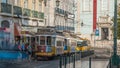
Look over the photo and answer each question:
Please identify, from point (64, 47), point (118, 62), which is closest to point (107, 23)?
point (64, 47)

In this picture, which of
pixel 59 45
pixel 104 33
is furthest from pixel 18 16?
pixel 104 33

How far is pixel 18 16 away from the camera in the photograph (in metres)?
50.2

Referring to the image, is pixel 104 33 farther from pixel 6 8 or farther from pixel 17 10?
pixel 6 8

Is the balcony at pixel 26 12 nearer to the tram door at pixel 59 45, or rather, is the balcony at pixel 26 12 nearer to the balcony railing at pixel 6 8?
the balcony railing at pixel 6 8

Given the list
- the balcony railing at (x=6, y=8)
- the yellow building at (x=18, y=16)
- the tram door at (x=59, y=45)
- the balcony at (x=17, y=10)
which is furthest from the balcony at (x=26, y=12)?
the tram door at (x=59, y=45)

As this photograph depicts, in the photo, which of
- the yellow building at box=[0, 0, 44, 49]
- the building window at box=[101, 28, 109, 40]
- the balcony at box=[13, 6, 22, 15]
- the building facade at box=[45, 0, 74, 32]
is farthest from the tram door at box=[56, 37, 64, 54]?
the building window at box=[101, 28, 109, 40]

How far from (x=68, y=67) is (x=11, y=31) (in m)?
20.6

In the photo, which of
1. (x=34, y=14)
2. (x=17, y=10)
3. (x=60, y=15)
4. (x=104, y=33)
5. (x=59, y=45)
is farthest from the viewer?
(x=104, y=33)

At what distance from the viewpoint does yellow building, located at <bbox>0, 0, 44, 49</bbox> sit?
143ft

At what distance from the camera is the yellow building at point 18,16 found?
43.6m

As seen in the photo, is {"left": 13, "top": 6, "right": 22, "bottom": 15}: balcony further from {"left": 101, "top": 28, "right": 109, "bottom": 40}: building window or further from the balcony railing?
{"left": 101, "top": 28, "right": 109, "bottom": 40}: building window

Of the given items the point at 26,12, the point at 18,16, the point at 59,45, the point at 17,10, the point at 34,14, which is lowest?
the point at 59,45

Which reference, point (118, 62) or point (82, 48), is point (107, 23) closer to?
point (82, 48)

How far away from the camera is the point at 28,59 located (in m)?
42.4
